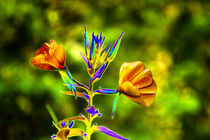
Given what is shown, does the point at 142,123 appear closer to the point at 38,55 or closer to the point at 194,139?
the point at 194,139

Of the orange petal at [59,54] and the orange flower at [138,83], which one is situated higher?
the orange petal at [59,54]

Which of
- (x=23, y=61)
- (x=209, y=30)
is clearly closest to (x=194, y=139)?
(x=209, y=30)

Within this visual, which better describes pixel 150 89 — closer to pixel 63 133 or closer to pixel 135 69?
pixel 135 69

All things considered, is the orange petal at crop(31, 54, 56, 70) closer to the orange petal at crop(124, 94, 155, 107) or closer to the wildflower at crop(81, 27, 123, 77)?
the wildflower at crop(81, 27, 123, 77)

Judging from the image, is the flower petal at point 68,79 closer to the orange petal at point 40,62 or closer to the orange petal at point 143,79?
the orange petal at point 40,62

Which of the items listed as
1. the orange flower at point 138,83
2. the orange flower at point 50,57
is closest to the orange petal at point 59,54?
the orange flower at point 50,57

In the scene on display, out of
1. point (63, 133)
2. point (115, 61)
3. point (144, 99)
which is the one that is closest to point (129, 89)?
point (144, 99)
